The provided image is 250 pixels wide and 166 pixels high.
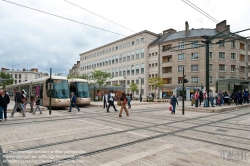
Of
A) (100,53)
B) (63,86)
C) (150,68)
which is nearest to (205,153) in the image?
(63,86)

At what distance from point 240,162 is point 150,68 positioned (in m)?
53.0

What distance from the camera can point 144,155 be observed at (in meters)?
4.84

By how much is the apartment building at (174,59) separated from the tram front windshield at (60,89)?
24.6 meters

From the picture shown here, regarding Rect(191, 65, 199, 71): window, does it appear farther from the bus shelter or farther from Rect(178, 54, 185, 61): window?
the bus shelter

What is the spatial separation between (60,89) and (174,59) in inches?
1517

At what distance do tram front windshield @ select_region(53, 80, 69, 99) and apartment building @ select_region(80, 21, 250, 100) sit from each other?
24578 mm

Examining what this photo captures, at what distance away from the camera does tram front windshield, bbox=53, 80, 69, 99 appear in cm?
1741

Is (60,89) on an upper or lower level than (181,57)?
lower

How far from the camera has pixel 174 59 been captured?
50.7 m

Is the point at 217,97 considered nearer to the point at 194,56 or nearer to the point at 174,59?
the point at 194,56

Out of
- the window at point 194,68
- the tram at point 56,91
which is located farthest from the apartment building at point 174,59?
the tram at point 56,91

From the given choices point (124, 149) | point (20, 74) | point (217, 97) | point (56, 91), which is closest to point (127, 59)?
point (217, 97)

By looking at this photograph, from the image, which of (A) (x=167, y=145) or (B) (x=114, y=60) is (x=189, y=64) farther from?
(A) (x=167, y=145)

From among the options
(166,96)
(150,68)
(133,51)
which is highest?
(133,51)
